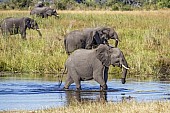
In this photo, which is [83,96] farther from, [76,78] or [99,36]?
[99,36]

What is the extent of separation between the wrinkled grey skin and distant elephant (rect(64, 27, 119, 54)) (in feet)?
16.6

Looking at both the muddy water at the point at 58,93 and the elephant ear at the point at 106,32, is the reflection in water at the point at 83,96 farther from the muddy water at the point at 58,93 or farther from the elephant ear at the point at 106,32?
the elephant ear at the point at 106,32

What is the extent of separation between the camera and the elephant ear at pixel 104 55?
50.5 ft

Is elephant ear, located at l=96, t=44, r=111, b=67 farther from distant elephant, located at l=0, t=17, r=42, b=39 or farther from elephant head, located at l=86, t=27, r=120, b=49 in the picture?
distant elephant, located at l=0, t=17, r=42, b=39

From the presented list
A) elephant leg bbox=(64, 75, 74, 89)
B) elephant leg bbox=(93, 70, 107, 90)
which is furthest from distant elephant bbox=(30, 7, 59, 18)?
elephant leg bbox=(93, 70, 107, 90)

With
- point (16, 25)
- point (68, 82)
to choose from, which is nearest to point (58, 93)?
point (68, 82)

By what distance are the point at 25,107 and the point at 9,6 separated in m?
38.8

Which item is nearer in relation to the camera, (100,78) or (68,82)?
(100,78)

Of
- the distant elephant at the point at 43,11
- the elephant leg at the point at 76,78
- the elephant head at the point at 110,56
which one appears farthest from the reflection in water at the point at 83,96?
the distant elephant at the point at 43,11

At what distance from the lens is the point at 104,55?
608 inches

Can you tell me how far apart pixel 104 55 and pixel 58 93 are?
1.45 m

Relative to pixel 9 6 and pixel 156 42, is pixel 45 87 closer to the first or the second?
pixel 156 42

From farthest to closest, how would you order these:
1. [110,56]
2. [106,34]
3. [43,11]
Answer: [43,11]
[106,34]
[110,56]

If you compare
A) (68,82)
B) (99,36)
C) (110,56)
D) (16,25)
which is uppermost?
(110,56)
